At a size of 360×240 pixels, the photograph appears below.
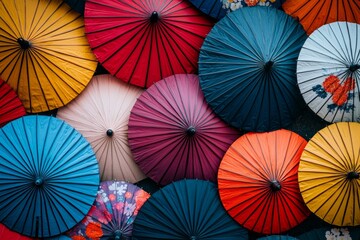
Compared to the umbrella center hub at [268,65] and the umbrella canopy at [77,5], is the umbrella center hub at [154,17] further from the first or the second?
the umbrella center hub at [268,65]

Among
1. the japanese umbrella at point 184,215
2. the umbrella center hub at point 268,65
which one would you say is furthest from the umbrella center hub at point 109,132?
the umbrella center hub at point 268,65

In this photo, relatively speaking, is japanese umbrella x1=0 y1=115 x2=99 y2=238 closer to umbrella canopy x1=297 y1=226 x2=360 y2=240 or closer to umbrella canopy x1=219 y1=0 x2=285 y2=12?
umbrella canopy x1=219 y1=0 x2=285 y2=12

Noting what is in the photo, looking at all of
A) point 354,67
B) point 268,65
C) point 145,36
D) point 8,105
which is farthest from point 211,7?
point 8,105

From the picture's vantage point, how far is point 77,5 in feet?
22.2

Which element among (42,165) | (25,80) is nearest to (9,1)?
(25,80)

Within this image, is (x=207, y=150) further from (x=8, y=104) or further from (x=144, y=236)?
(x=8, y=104)

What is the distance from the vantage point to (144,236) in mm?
6531

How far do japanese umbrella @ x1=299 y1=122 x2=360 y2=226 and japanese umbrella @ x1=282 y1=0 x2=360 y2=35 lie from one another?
67.4 inches

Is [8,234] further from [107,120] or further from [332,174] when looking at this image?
[332,174]

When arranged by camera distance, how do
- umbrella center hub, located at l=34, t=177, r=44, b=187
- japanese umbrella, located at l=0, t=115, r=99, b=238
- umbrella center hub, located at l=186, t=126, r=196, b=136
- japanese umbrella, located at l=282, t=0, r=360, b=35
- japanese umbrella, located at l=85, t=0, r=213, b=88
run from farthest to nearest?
japanese umbrella, located at l=282, t=0, r=360, b=35
japanese umbrella, located at l=85, t=0, r=213, b=88
umbrella center hub, located at l=186, t=126, r=196, b=136
japanese umbrella, located at l=0, t=115, r=99, b=238
umbrella center hub, located at l=34, t=177, r=44, b=187

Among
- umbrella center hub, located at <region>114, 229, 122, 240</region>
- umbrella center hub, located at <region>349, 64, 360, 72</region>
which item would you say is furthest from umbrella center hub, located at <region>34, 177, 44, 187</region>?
umbrella center hub, located at <region>349, 64, 360, 72</region>

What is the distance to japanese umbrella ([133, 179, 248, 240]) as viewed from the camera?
21.2 ft

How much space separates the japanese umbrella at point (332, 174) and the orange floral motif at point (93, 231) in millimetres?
3032

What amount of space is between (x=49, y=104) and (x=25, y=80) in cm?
49
